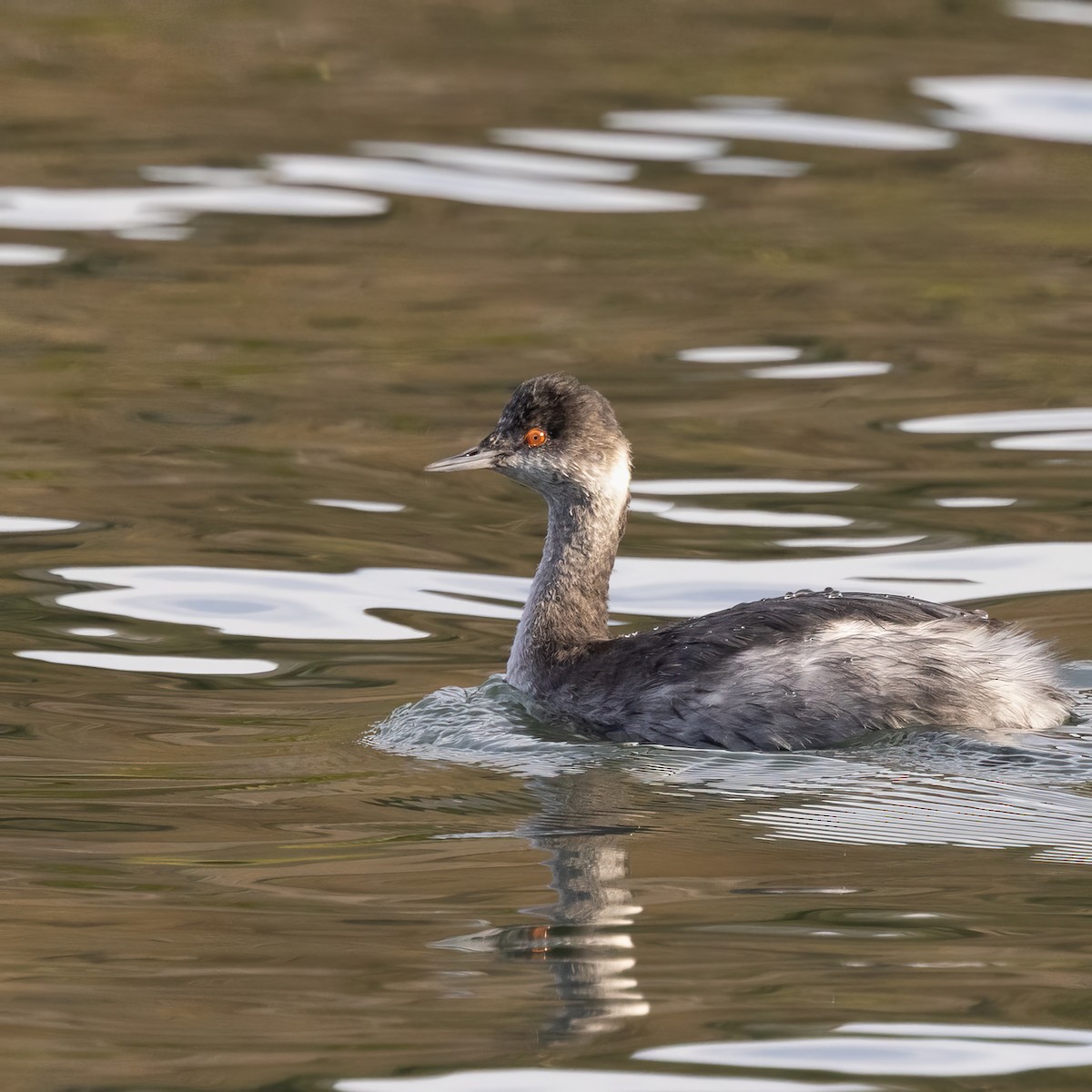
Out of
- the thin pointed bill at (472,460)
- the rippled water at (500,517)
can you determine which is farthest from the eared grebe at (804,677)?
the thin pointed bill at (472,460)

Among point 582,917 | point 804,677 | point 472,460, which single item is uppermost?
point 472,460

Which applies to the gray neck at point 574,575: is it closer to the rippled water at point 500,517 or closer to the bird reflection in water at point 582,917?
the rippled water at point 500,517

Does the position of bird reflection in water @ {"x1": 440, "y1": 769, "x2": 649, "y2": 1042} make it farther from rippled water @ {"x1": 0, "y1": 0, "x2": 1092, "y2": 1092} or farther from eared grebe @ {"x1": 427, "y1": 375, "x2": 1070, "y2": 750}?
eared grebe @ {"x1": 427, "y1": 375, "x2": 1070, "y2": 750}

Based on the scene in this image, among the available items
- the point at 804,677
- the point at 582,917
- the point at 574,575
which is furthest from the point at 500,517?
the point at 582,917

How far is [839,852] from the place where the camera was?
6238 mm

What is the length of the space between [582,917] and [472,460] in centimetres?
276

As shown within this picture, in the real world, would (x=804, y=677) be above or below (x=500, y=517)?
above

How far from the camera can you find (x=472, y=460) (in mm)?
8203

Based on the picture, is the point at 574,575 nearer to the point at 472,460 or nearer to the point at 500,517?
the point at 472,460

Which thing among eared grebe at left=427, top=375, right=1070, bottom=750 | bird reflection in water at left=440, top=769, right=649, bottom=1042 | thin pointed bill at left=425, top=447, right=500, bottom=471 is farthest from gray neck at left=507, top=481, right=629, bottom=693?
bird reflection in water at left=440, top=769, right=649, bottom=1042

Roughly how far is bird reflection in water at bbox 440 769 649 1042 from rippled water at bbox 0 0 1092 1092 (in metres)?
0.02

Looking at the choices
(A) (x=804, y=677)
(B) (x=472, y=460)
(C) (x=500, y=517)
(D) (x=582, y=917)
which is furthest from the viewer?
(C) (x=500, y=517)

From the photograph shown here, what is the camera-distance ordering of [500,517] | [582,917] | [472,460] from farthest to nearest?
[500,517]
[472,460]
[582,917]

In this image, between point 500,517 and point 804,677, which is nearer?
point 804,677
